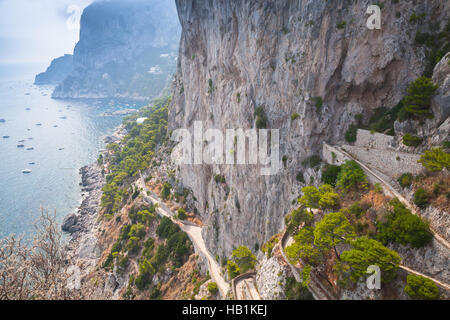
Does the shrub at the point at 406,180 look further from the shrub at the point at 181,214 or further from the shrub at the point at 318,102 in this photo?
the shrub at the point at 181,214

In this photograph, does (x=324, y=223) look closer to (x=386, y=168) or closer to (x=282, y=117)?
(x=386, y=168)

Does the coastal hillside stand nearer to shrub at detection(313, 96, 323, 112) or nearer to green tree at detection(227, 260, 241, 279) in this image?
green tree at detection(227, 260, 241, 279)

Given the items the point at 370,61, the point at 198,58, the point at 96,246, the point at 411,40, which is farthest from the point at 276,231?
the point at 96,246

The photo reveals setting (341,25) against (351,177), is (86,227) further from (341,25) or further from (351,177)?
(341,25)

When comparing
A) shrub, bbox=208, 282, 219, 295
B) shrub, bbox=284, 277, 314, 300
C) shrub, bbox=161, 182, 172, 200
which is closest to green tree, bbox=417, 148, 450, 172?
shrub, bbox=284, 277, 314, 300

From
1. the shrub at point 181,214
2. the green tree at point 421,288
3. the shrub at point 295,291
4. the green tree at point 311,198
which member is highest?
the green tree at point 311,198

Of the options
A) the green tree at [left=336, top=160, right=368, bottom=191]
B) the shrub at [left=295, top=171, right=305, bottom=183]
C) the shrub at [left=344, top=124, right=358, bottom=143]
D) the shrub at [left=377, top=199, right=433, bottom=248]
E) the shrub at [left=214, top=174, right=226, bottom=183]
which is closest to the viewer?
the shrub at [left=377, top=199, right=433, bottom=248]

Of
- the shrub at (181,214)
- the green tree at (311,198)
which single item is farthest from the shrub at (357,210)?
the shrub at (181,214)
